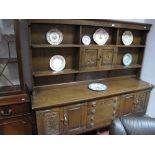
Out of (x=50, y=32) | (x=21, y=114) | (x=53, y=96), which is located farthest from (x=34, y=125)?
(x=50, y=32)

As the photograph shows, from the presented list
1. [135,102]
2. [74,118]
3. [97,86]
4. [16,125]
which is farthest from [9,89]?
[135,102]

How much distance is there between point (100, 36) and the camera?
82.4 inches

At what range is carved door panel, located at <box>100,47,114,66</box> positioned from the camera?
6.97ft

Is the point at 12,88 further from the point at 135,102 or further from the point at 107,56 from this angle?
the point at 135,102

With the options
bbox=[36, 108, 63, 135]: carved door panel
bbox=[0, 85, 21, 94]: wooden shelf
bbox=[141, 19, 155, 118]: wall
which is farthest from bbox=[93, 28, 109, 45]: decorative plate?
bbox=[0, 85, 21, 94]: wooden shelf

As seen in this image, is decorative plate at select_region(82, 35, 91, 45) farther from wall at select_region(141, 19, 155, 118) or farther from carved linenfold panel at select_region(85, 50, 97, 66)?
wall at select_region(141, 19, 155, 118)

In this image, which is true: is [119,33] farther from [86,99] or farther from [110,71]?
[86,99]

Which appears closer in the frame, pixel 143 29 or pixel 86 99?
pixel 86 99

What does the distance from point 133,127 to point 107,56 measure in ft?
3.76

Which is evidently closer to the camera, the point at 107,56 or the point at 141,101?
the point at 107,56

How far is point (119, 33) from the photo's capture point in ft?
7.19

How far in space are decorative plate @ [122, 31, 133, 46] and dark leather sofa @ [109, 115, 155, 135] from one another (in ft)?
4.22

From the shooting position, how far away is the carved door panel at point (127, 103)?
81.7 inches
